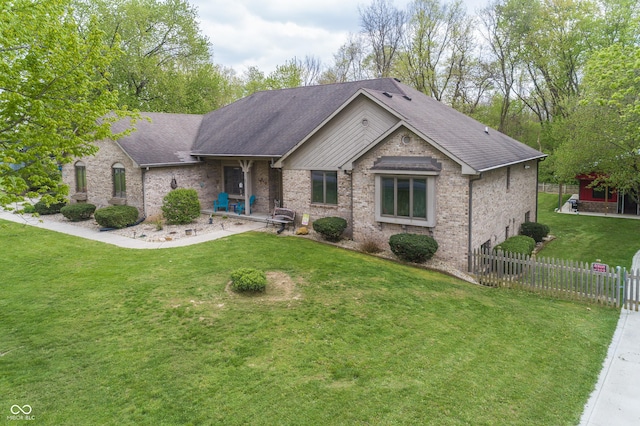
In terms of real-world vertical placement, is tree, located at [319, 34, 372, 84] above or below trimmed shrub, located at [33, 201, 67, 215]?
above

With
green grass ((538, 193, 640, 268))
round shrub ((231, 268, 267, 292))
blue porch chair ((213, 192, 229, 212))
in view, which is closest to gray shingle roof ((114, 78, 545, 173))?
blue porch chair ((213, 192, 229, 212))

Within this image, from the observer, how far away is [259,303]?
10.7 m

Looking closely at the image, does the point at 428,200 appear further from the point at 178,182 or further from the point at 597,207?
the point at 597,207

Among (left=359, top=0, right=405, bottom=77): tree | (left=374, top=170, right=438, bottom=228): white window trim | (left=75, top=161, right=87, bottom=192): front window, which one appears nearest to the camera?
(left=374, top=170, right=438, bottom=228): white window trim

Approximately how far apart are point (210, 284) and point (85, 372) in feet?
15.4

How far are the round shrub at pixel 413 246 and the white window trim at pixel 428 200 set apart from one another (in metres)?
0.55

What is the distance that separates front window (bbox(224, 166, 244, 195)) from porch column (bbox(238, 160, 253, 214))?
65 cm

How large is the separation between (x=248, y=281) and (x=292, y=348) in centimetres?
311

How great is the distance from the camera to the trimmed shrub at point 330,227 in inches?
Result: 667

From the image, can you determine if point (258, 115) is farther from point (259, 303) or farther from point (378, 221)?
point (259, 303)

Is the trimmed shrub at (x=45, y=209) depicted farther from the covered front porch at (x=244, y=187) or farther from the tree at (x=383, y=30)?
the tree at (x=383, y=30)

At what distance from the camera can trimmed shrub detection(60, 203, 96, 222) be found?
22203mm

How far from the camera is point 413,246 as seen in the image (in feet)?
47.2

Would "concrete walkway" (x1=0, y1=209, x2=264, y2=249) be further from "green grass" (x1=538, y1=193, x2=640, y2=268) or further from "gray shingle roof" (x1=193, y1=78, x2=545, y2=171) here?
"green grass" (x1=538, y1=193, x2=640, y2=268)
